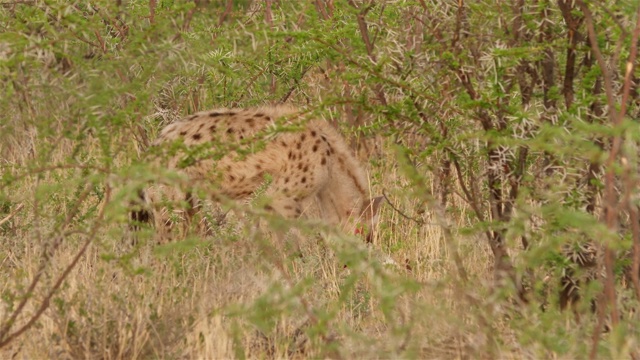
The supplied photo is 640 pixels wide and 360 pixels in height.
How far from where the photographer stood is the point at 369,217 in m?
7.50

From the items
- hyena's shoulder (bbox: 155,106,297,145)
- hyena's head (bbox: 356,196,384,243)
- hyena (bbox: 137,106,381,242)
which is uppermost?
hyena's shoulder (bbox: 155,106,297,145)

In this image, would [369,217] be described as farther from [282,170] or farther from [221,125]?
[221,125]

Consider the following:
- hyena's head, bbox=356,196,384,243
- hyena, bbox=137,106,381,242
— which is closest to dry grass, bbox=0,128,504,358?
hyena, bbox=137,106,381,242

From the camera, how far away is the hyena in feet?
22.7

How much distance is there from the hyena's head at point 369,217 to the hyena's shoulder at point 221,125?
2.87 ft

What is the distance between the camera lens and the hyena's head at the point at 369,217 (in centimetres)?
726

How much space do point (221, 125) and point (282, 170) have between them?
538 mm

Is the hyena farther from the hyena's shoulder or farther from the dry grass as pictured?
the dry grass

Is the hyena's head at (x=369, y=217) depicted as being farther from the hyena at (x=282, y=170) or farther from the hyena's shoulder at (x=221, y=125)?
the hyena's shoulder at (x=221, y=125)

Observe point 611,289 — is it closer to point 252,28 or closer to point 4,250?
point 252,28

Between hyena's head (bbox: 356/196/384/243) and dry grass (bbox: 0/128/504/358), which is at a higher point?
dry grass (bbox: 0/128/504/358)

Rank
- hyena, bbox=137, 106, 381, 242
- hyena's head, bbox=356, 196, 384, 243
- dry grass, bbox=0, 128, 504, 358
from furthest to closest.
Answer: hyena's head, bbox=356, 196, 384, 243 < hyena, bbox=137, 106, 381, 242 < dry grass, bbox=0, 128, 504, 358

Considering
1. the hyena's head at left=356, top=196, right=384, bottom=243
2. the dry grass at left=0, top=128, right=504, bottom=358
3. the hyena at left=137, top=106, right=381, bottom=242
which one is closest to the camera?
the dry grass at left=0, top=128, right=504, bottom=358

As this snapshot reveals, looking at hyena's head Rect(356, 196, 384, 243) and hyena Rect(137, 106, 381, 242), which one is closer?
hyena Rect(137, 106, 381, 242)
